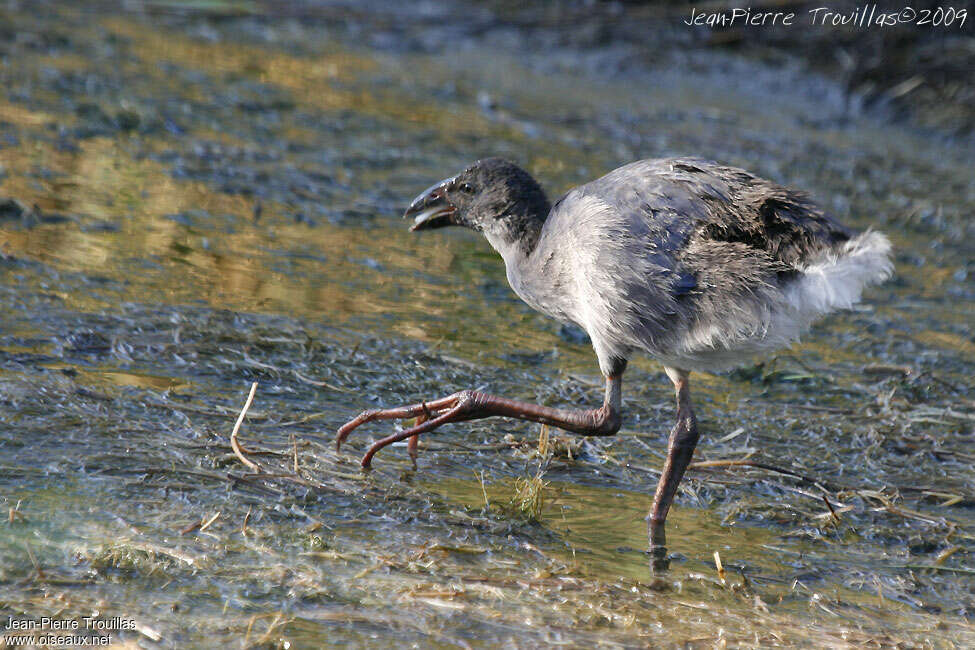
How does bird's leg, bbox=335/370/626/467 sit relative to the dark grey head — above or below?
below

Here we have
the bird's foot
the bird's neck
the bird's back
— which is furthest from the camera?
the bird's neck

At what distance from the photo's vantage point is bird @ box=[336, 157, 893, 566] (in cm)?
370

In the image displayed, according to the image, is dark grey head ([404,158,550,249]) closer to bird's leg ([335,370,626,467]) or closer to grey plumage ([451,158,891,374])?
grey plumage ([451,158,891,374])

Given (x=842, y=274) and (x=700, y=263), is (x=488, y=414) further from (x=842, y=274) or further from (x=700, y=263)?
(x=842, y=274)

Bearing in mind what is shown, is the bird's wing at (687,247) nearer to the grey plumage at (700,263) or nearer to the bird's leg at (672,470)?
the grey plumage at (700,263)

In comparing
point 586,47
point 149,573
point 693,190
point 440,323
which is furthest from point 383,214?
point 586,47

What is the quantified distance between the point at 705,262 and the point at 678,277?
0.10 metres

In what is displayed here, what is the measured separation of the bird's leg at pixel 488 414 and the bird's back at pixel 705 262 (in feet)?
0.88

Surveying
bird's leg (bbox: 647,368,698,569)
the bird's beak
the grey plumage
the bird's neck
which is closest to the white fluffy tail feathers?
the grey plumage

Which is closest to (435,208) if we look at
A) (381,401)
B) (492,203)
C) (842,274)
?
(492,203)

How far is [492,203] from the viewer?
4430 mm

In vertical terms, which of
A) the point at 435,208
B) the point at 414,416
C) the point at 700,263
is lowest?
the point at 414,416

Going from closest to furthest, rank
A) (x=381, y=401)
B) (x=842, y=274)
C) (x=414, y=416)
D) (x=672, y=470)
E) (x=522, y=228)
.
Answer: (x=842, y=274), (x=672, y=470), (x=414, y=416), (x=522, y=228), (x=381, y=401)

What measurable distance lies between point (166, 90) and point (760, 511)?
5759mm
